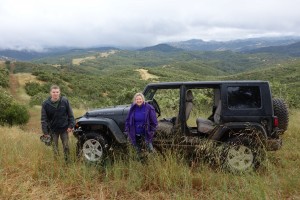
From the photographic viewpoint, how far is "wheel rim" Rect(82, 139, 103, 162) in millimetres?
6664

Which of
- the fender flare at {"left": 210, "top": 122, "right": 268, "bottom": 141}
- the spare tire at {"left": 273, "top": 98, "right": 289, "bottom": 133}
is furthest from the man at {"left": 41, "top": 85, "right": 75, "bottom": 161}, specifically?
the spare tire at {"left": 273, "top": 98, "right": 289, "bottom": 133}

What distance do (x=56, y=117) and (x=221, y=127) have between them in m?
3.01

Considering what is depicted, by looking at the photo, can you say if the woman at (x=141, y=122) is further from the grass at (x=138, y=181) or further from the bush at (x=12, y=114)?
the bush at (x=12, y=114)

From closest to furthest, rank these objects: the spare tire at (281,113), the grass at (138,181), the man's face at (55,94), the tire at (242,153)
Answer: the grass at (138,181)
the tire at (242,153)
the man's face at (55,94)
the spare tire at (281,113)

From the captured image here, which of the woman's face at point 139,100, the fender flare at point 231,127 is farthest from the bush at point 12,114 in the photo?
the fender flare at point 231,127

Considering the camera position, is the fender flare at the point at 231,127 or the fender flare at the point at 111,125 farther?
the fender flare at the point at 111,125

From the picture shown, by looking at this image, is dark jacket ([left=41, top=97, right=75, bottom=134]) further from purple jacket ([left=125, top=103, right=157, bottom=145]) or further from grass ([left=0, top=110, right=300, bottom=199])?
purple jacket ([left=125, top=103, right=157, bottom=145])

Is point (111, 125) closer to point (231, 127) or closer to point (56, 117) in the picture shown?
point (56, 117)

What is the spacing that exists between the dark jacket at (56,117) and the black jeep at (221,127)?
273 mm

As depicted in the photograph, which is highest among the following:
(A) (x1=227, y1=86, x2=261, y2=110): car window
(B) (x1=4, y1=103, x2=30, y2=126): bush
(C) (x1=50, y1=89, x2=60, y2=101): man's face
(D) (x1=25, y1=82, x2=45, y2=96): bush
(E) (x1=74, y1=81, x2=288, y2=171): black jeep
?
(C) (x1=50, y1=89, x2=60, y2=101): man's face

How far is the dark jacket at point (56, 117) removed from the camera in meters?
6.55

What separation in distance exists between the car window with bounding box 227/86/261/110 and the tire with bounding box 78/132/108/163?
2.42m

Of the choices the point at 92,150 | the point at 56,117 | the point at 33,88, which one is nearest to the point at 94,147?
the point at 92,150

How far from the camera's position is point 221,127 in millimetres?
6164
